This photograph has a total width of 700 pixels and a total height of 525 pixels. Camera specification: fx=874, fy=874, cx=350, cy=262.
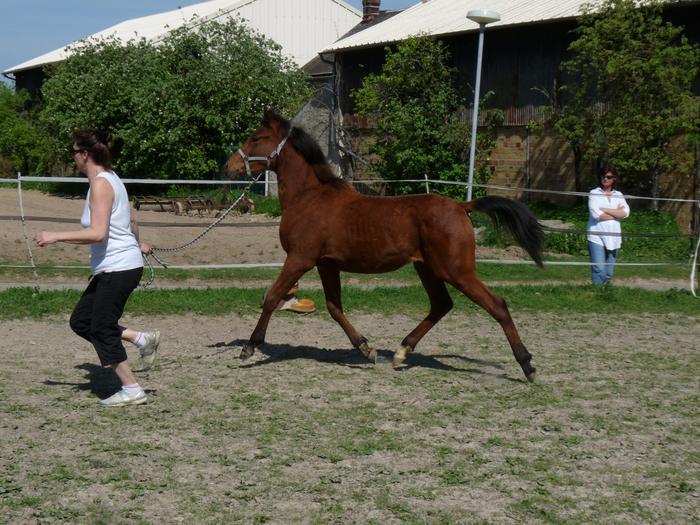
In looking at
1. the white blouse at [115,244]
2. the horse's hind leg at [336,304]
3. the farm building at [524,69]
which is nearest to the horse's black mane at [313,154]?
the horse's hind leg at [336,304]

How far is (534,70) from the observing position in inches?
908

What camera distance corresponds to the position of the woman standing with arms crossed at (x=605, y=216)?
10.9 m

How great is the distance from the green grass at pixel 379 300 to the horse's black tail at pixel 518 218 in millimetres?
3422

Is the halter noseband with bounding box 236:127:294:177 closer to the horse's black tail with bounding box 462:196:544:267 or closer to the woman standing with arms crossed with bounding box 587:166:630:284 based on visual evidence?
the horse's black tail with bounding box 462:196:544:267

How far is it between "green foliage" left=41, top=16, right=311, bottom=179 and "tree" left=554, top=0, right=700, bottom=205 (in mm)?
10947

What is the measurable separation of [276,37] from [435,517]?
35.9m

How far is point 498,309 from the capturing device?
6.97 m

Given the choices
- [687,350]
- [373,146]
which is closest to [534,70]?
[373,146]

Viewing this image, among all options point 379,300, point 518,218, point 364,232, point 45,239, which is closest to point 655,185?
point 379,300

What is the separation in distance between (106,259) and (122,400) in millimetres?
971

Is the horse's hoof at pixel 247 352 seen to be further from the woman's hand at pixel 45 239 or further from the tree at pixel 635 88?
the tree at pixel 635 88

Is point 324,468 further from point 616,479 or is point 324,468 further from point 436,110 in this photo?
point 436,110

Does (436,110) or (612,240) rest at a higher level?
(436,110)

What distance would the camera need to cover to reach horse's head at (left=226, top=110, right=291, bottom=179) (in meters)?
7.84
